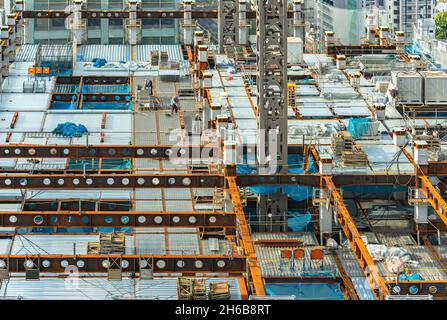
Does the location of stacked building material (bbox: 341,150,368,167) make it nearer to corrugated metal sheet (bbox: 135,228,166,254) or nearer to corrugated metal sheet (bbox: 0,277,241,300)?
corrugated metal sheet (bbox: 135,228,166,254)

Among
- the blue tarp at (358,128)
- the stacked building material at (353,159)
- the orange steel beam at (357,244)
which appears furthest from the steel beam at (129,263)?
the blue tarp at (358,128)

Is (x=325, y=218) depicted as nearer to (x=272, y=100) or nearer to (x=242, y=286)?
(x=272, y=100)

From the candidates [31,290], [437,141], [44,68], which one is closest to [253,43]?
[44,68]

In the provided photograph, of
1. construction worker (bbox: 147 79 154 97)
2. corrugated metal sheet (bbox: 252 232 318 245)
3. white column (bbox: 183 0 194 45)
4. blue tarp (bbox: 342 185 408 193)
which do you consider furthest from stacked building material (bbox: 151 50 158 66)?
corrugated metal sheet (bbox: 252 232 318 245)

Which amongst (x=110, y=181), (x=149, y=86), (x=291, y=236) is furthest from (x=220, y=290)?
(x=149, y=86)
